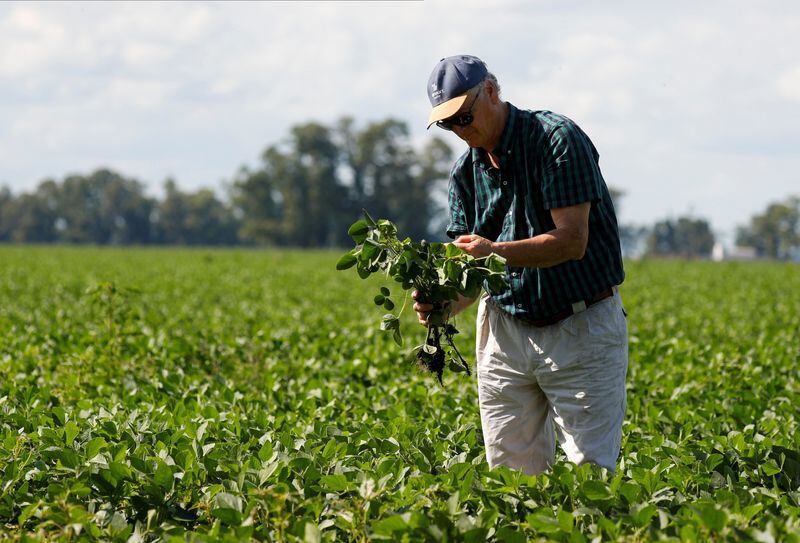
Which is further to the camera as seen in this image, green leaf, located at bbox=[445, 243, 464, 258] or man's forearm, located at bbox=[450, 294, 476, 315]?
man's forearm, located at bbox=[450, 294, 476, 315]

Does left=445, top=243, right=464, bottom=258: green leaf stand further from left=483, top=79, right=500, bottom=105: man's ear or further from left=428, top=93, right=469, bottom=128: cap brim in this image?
left=483, top=79, right=500, bottom=105: man's ear

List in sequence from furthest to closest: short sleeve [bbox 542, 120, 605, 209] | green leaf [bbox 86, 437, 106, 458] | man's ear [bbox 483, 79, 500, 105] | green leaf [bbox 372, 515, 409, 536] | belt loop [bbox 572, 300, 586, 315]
Result: green leaf [bbox 86, 437, 106, 458] < belt loop [bbox 572, 300, 586, 315] < man's ear [bbox 483, 79, 500, 105] < short sleeve [bbox 542, 120, 605, 209] < green leaf [bbox 372, 515, 409, 536]

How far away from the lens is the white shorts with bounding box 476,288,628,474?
3.58m

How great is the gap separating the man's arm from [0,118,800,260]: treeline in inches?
2223

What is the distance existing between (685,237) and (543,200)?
444 feet

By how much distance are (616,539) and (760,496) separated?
3.02 feet

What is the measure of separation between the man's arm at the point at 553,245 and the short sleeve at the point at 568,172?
4 centimetres

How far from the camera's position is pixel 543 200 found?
346 centimetres

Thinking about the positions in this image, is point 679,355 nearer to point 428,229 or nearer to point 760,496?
point 760,496

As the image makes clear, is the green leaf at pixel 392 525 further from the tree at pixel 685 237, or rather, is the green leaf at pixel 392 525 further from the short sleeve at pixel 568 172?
the tree at pixel 685 237

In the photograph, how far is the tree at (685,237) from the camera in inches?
5084

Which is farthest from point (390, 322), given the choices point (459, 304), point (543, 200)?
point (543, 200)

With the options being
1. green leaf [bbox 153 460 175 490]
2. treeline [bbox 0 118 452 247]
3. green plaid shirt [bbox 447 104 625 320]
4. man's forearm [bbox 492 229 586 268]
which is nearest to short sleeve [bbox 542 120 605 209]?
green plaid shirt [bbox 447 104 625 320]

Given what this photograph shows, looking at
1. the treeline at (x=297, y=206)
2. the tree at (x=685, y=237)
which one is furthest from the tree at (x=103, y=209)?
the tree at (x=685, y=237)
